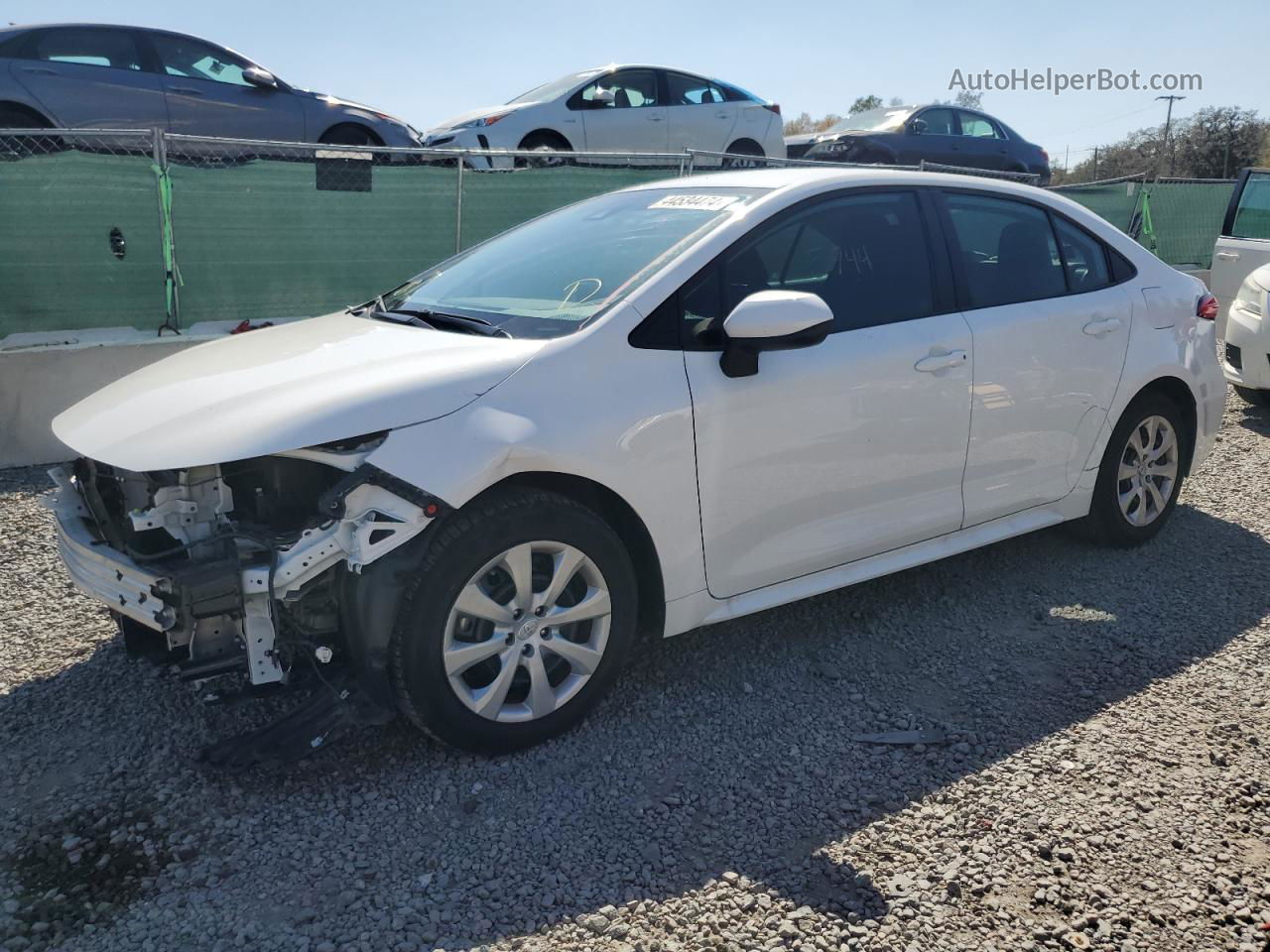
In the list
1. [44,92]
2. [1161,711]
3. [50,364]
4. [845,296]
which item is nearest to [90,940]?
[845,296]

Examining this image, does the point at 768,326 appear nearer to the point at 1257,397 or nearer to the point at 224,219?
the point at 224,219

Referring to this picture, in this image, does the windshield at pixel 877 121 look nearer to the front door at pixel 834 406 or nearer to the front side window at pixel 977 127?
the front side window at pixel 977 127

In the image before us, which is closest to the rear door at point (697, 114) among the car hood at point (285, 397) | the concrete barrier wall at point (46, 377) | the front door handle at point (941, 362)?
the concrete barrier wall at point (46, 377)

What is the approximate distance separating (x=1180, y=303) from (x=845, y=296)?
215 centimetres

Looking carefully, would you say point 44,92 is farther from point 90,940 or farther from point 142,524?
point 90,940

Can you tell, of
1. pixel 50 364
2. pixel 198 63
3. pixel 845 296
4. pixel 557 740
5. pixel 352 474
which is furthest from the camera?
pixel 198 63

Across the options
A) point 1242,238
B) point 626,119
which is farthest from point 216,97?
point 1242,238

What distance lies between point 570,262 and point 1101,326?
241 cm

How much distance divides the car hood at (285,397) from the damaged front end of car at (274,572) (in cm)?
12

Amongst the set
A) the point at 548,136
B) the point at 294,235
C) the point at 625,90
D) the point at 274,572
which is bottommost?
the point at 274,572

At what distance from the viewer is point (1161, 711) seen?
3488 mm

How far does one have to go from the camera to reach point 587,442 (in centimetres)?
306

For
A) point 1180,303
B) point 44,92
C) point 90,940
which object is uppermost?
point 44,92

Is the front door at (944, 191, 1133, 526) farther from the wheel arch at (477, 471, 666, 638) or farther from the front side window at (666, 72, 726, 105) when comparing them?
the front side window at (666, 72, 726, 105)
